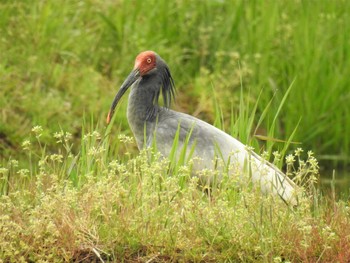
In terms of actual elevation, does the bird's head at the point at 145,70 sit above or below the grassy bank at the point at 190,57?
above

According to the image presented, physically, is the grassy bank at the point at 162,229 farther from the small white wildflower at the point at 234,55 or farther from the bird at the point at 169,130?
the small white wildflower at the point at 234,55

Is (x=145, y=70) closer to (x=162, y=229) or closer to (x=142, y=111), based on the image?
(x=142, y=111)

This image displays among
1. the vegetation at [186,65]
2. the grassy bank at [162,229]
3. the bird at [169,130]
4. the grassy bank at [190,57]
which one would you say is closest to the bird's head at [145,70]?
the bird at [169,130]

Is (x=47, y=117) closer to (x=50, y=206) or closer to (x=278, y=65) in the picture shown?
(x=278, y=65)

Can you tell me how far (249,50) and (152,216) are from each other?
574 cm

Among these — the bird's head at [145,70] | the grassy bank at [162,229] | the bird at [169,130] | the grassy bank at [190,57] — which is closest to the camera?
the grassy bank at [162,229]

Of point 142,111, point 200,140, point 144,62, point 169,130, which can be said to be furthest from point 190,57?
point 200,140

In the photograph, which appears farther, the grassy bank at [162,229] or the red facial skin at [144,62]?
the red facial skin at [144,62]

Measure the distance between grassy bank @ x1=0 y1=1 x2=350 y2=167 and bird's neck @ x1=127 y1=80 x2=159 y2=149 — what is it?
2128mm

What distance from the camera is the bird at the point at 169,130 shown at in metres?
7.30

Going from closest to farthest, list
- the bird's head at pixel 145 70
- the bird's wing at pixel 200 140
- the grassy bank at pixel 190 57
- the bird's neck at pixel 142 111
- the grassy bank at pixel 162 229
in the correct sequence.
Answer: the grassy bank at pixel 162 229 < the bird's wing at pixel 200 140 < the bird's neck at pixel 142 111 < the bird's head at pixel 145 70 < the grassy bank at pixel 190 57

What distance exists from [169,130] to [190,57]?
3980mm

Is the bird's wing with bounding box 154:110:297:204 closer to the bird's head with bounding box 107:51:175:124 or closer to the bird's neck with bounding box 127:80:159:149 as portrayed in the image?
the bird's neck with bounding box 127:80:159:149

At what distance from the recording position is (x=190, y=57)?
11781mm
